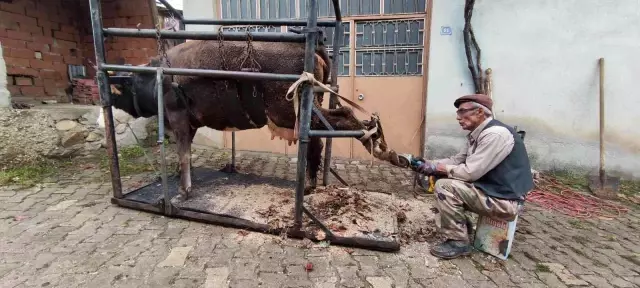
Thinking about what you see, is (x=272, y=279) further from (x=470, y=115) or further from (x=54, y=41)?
(x=54, y=41)

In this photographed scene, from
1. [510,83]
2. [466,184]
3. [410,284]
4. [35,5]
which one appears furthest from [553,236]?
[35,5]

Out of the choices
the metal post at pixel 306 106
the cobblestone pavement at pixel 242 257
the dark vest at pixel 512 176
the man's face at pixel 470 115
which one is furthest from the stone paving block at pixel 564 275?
the metal post at pixel 306 106

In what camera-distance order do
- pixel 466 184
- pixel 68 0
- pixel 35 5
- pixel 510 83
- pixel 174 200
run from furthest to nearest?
pixel 68 0, pixel 35 5, pixel 510 83, pixel 174 200, pixel 466 184

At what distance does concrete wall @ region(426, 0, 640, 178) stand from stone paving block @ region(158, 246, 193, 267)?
4.17 meters

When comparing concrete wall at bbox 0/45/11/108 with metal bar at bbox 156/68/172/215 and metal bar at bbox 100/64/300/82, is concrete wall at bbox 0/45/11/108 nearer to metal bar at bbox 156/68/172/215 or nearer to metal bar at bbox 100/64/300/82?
metal bar at bbox 100/64/300/82

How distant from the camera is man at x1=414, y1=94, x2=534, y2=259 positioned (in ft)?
8.80

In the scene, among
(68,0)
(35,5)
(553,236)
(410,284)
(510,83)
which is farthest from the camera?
(68,0)

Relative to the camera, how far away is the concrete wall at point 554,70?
484cm

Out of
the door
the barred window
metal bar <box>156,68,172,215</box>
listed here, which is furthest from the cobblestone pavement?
the barred window

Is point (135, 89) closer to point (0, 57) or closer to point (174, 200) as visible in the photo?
point (174, 200)

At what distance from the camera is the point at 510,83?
17.1ft

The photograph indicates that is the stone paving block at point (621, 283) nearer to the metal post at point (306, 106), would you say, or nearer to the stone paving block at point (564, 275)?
A: the stone paving block at point (564, 275)

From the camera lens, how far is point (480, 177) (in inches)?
109

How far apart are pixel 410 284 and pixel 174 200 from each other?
247cm
